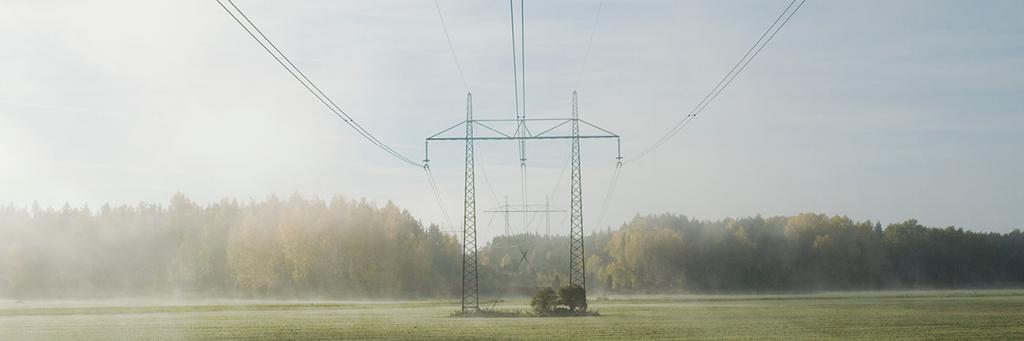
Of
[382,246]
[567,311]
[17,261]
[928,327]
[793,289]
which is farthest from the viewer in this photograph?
[793,289]

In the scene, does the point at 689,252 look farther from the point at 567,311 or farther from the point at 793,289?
the point at 567,311

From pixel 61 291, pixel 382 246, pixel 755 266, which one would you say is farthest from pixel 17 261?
pixel 755 266

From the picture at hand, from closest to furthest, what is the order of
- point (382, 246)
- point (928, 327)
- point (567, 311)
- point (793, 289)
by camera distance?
point (928, 327), point (567, 311), point (382, 246), point (793, 289)

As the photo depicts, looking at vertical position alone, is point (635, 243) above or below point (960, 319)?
above

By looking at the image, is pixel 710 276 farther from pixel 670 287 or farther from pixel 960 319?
pixel 960 319

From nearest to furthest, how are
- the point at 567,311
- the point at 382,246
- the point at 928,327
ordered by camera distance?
the point at 928,327 < the point at 567,311 < the point at 382,246

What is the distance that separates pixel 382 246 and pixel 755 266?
77.2 metres

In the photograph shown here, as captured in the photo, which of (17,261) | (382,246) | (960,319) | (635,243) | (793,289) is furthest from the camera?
(635,243)

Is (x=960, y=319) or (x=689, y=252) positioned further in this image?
(x=689, y=252)

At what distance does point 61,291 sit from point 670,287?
363ft

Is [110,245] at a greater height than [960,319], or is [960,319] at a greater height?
[110,245]

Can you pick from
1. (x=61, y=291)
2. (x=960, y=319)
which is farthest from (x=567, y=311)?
(x=61, y=291)

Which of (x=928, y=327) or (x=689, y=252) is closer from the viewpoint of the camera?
(x=928, y=327)

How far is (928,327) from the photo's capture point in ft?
172
